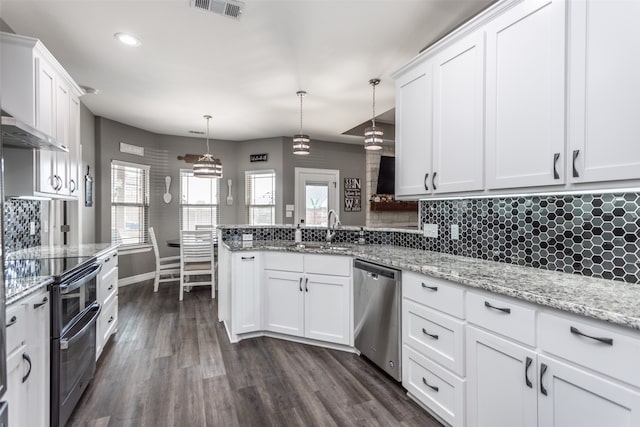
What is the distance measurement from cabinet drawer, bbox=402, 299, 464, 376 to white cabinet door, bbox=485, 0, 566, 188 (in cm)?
87

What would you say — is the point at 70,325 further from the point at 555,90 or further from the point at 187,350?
the point at 555,90

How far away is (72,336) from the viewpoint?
1824mm

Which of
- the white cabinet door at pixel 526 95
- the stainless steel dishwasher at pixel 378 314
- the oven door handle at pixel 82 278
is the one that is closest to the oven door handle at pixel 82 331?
the oven door handle at pixel 82 278

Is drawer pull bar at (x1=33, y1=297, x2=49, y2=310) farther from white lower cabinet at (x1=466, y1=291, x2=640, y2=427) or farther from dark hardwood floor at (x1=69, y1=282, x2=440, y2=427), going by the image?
white lower cabinet at (x1=466, y1=291, x2=640, y2=427)

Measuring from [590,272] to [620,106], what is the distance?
2.80 feet

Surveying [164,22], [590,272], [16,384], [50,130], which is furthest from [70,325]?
[590,272]

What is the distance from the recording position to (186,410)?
1.96m

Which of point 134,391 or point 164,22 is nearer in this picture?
point 134,391

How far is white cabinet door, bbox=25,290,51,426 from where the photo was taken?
1.48 meters

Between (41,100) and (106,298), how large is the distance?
1644mm

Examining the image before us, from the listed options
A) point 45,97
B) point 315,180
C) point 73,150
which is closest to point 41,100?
point 45,97

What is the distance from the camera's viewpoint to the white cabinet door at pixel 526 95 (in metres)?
1.55

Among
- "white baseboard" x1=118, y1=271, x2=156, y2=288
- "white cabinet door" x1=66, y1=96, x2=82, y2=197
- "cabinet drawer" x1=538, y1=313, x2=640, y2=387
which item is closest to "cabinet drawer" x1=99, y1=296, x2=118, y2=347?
"white cabinet door" x1=66, y1=96, x2=82, y2=197

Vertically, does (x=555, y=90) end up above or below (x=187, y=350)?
above
